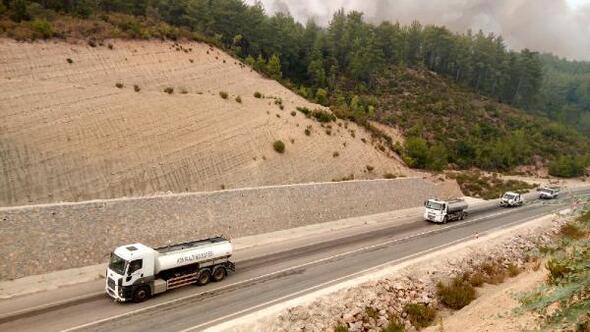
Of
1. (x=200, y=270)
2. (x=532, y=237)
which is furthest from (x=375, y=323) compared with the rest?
(x=532, y=237)

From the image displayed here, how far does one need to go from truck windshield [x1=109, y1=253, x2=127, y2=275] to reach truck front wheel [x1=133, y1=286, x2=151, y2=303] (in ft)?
3.65

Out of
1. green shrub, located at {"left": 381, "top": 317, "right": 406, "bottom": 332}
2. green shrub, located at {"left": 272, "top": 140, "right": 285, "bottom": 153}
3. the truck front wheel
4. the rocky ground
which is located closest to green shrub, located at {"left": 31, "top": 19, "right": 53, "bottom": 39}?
green shrub, located at {"left": 272, "top": 140, "right": 285, "bottom": 153}

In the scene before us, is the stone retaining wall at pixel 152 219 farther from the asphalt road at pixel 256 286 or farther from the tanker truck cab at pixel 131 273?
the tanker truck cab at pixel 131 273

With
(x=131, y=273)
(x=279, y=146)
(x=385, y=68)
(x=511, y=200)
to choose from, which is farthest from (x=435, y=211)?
(x=385, y=68)

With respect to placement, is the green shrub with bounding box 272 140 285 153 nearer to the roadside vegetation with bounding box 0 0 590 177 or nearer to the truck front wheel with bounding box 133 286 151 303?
the roadside vegetation with bounding box 0 0 590 177

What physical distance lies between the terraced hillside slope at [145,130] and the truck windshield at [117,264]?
44.3ft

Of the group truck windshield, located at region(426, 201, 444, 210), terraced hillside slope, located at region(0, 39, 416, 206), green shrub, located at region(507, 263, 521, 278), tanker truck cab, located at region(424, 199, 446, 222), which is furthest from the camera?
truck windshield, located at region(426, 201, 444, 210)

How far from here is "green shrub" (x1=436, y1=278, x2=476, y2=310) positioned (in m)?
22.3

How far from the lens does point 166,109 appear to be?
4425cm

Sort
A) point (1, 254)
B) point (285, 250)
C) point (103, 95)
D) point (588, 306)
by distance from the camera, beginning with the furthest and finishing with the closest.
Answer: point (103, 95), point (285, 250), point (1, 254), point (588, 306)

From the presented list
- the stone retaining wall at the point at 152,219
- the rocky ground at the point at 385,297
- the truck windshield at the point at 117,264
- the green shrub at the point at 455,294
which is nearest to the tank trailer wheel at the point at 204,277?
the truck windshield at the point at 117,264

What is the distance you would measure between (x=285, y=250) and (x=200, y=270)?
868cm

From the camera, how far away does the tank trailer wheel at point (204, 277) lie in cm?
2314

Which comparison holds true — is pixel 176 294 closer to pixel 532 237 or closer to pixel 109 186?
pixel 109 186
